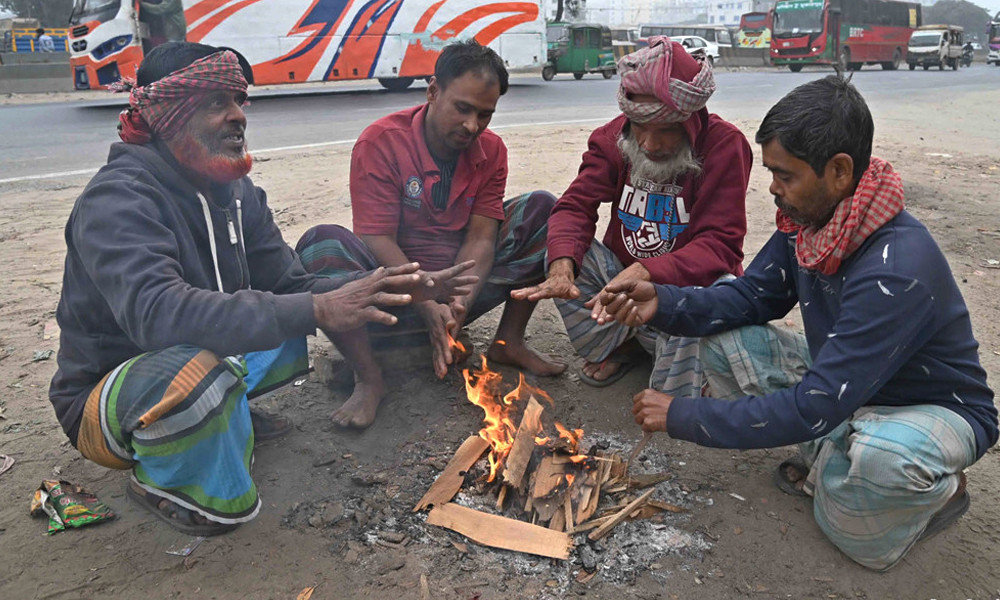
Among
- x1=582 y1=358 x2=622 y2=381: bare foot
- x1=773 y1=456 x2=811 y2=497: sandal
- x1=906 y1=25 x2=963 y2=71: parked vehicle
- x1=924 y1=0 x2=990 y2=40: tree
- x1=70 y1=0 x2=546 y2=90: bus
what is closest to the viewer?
x1=773 y1=456 x2=811 y2=497: sandal

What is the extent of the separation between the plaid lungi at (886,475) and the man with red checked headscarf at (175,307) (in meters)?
1.52

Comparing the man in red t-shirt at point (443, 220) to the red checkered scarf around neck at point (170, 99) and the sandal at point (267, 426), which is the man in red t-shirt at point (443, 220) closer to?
the sandal at point (267, 426)

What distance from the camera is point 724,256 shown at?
3.14 meters

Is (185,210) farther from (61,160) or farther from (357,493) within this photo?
(61,160)

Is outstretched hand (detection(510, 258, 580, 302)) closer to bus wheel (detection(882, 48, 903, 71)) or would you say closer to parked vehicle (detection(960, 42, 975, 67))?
bus wheel (detection(882, 48, 903, 71))

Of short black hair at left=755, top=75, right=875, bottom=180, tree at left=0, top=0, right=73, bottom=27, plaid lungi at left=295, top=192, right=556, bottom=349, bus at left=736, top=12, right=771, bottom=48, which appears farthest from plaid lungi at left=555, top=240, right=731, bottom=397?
tree at left=0, top=0, right=73, bottom=27

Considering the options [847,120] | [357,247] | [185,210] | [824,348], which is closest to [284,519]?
[185,210]

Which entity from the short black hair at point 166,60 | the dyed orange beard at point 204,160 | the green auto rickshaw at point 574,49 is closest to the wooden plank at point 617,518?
the dyed orange beard at point 204,160

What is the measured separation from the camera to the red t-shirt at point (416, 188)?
3.42 m

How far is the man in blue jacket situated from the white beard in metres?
0.77

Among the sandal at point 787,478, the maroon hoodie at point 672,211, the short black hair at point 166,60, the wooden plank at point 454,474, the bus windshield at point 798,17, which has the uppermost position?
the bus windshield at point 798,17

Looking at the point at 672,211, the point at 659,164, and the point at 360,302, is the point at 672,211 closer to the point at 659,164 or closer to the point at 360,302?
the point at 659,164

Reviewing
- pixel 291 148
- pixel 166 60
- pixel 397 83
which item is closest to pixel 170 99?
pixel 166 60

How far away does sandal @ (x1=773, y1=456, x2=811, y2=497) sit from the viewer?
272 cm
